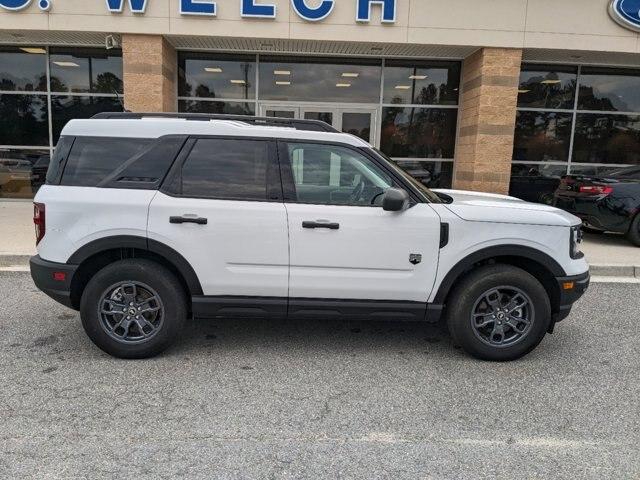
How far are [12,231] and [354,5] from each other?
7733 mm

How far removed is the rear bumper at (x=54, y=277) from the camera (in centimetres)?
411

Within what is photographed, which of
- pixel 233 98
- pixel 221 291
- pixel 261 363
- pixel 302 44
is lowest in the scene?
pixel 261 363

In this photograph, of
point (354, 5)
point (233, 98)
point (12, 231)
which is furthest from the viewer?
point (233, 98)

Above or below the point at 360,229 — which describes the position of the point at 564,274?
below

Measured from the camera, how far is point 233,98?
515 inches

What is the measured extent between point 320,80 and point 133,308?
10015mm

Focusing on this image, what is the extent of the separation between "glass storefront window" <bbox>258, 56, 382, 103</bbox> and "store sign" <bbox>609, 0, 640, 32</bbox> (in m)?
5.08

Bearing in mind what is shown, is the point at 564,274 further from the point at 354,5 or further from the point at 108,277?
the point at 354,5

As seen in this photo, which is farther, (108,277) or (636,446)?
(108,277)

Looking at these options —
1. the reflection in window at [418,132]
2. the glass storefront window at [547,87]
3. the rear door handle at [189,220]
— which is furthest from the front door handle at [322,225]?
the glass storefront window at [547,87]

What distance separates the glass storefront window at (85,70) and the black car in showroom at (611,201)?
10782 mm

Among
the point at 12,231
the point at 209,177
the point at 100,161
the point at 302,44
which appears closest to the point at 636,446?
the point at 209,177

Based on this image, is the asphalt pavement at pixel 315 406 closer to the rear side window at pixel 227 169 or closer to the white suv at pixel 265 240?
the white suv at pixel 265 240

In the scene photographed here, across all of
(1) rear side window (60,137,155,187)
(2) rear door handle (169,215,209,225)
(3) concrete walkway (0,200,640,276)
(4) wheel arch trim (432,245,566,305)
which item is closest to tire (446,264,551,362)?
(4) wheel arch trim (432,245,566,305)
